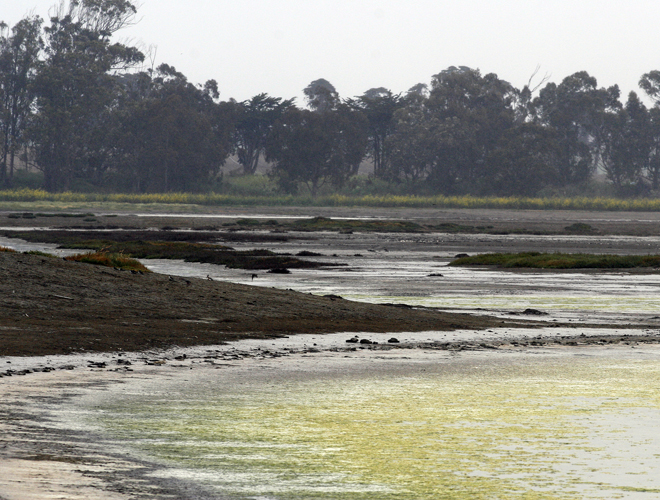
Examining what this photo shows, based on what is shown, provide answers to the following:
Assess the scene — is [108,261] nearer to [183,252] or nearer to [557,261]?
[183,252]

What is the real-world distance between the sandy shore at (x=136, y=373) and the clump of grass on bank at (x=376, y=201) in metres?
97.5

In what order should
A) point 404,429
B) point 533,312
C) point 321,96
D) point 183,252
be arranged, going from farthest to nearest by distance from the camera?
point 321,96 → point 183,252 → point 533,312 → point 404,429

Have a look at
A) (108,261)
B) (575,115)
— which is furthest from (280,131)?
(108,261)

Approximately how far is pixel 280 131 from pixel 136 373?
115 m

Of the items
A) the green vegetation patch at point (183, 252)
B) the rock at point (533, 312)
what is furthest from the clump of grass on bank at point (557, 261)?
A: the rock at point (533, 312)

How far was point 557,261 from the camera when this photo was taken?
36094 mm

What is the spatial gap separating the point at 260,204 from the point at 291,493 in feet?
365

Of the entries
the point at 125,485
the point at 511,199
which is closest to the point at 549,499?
the point at 125,485

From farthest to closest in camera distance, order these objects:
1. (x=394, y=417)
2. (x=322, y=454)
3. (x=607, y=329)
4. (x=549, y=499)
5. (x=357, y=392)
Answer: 1. (x=607, y=329)
2. (x=357, y=392)
3. (x=394, y=417)
4. (x=322, y=454)
5. (x=549, y=499)

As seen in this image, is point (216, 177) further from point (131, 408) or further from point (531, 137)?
point (131, 408)

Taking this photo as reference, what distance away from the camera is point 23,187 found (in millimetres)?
121562

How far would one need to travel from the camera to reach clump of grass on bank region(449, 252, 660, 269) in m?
35.6

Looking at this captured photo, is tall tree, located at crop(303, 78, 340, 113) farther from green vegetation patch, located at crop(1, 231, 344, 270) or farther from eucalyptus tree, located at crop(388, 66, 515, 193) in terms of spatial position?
green vegetation patch, located at crop(1, 231, 344, 270)

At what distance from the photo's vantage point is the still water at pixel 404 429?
6.83 meters
